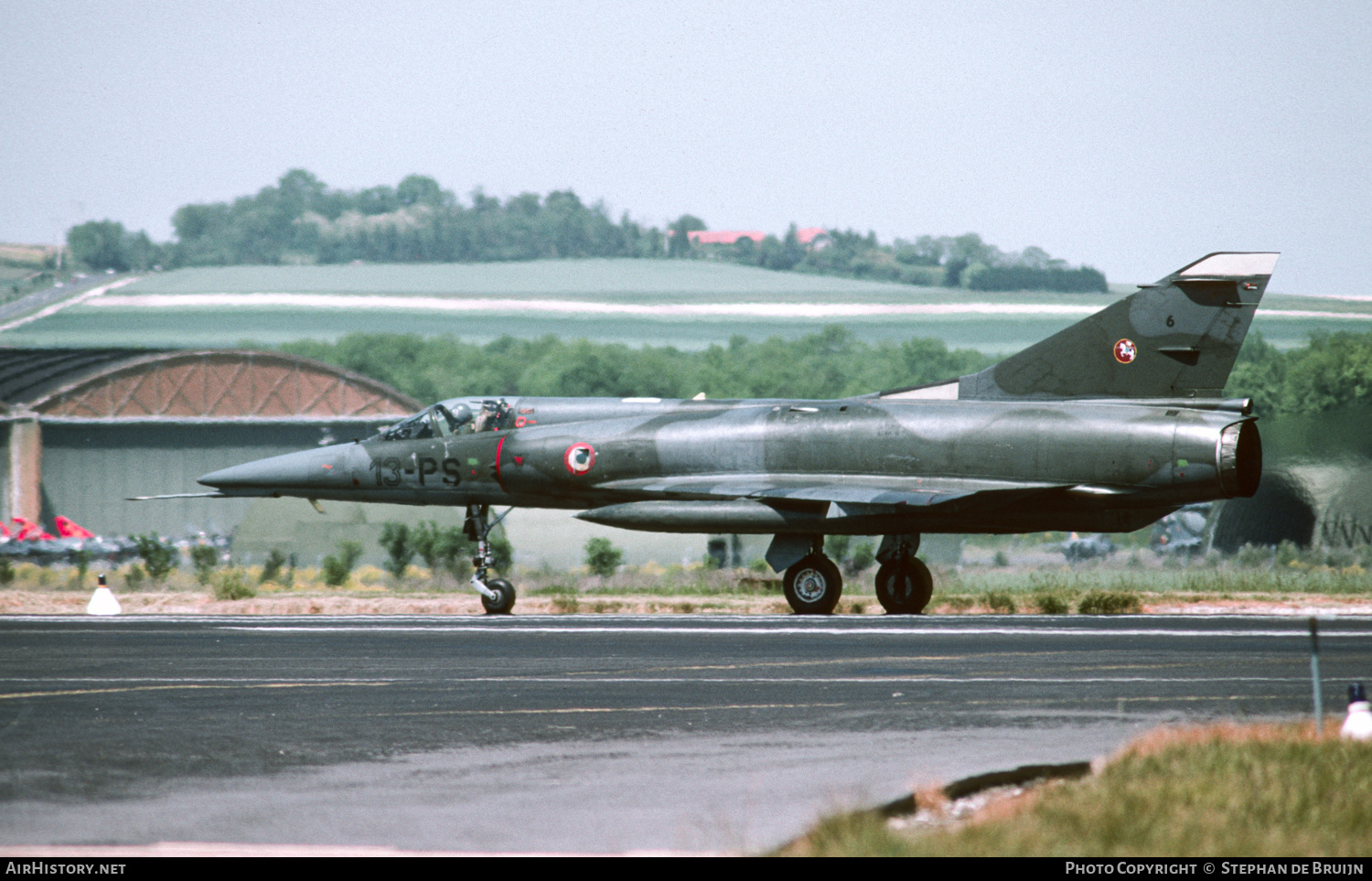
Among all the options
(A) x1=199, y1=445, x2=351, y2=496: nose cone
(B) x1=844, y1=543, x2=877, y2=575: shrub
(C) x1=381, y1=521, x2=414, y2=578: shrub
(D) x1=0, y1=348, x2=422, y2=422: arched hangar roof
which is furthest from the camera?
(D) x1=0, y1=348, x2=422, y2=422: arched hangar roof

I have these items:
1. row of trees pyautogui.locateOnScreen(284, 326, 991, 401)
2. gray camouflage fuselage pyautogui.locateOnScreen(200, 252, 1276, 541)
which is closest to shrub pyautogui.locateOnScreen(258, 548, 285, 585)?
gray camouflage fuselage pyautogui.locateOnScreen(200, 252, 1276, 541)

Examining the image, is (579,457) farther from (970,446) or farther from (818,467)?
(970,446)

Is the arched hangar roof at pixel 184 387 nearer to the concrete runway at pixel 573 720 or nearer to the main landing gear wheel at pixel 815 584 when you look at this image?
the main landing gear wheel at pixel 815 584

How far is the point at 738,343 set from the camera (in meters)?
104

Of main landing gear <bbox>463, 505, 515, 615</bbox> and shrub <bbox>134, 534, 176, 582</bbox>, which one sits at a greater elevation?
main landing gear <bbox>463, 505, 515, 615</bbox>

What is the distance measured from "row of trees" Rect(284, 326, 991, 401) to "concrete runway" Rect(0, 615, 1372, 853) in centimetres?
6513

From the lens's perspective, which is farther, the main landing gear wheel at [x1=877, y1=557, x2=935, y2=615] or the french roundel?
the french roundel

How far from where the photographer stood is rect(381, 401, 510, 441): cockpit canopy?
79.8 feet

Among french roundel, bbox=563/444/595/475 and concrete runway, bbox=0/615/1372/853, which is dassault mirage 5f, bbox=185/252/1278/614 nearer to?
french roundel, bbox=563/444/595/475

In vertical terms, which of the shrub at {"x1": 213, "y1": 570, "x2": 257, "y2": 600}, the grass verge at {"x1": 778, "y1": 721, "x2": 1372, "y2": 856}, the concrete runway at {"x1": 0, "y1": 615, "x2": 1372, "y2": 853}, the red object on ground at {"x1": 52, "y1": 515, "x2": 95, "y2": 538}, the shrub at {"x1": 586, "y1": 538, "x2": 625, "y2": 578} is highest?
the grass verge at {"x1": 778, "y1": 721, "x2": 1372, "y2": 856}

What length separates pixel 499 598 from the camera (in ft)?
77.0

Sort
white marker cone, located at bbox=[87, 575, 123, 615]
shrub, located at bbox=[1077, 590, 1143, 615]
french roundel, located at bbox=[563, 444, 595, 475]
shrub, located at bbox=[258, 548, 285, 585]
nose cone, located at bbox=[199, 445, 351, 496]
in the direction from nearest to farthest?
shrub, located at bbox=[1077, 590, 1143, 615] → french roundel, located at bbox=[563, 444, 595, 475] → nose cone, located at bbox=[199, 445, 351, 496] → white marker cone, located at bbox=[87, 575, 123, 615] → shrub, located at bbox=[258, 548, 285, 585]

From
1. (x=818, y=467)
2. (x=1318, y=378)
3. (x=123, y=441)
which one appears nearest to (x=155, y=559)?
(x=123, y=441)

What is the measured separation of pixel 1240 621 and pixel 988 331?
8299 cm
